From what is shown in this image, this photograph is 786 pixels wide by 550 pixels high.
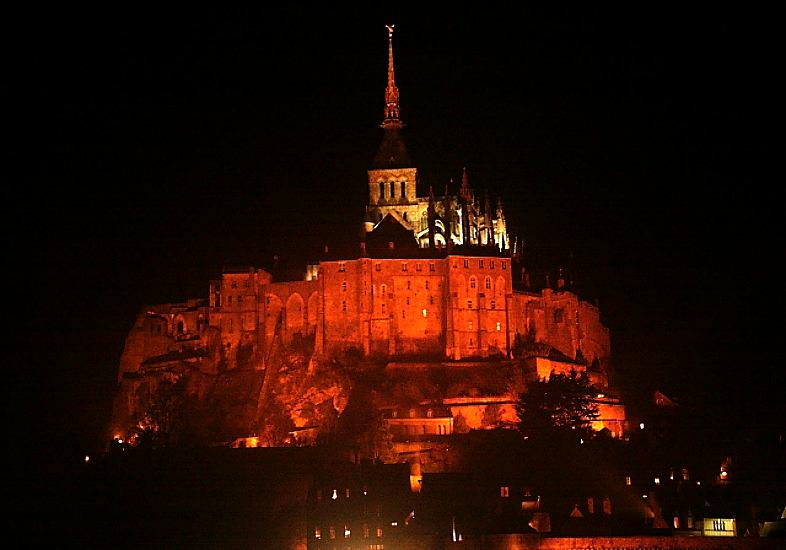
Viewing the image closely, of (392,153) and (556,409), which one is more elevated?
(392,153)

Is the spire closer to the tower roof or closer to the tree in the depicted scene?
the tower roof

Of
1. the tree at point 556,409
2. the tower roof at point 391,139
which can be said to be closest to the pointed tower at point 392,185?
the tower roof at point 391,139

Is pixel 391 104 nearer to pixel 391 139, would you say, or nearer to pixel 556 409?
pixel 391 139

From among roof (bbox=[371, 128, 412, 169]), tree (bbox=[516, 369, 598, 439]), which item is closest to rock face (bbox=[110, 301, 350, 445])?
tree (bbox=[516, 369, 598, 439])

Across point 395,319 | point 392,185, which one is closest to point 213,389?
point 395,319

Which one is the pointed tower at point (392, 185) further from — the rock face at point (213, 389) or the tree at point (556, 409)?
the tree at point (556, 409)

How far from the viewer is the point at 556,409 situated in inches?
3922

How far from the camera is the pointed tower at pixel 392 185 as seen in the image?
118375 millimetres

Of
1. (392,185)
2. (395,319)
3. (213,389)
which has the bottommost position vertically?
(213,389)

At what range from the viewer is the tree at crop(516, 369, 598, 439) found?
97.3 meters

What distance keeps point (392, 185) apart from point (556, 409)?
25.7 meters

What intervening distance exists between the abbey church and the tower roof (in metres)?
3.72

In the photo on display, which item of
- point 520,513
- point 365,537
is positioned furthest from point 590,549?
point 365,537

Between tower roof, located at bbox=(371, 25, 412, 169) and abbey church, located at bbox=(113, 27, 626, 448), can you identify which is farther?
tower roof, located at bbox=(371, 25, 412, 169)
